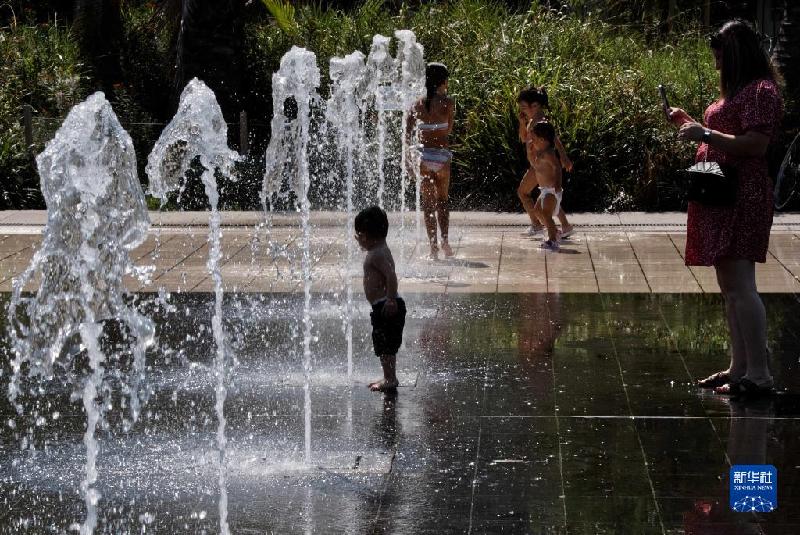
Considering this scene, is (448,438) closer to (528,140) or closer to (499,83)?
(528,140)

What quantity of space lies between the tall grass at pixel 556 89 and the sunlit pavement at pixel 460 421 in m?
4.84

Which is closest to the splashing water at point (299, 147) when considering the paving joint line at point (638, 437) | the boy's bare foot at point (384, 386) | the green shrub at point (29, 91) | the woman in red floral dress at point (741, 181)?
the boy's bare foot at point (384, 386)

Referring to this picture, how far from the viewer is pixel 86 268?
20.2 feet

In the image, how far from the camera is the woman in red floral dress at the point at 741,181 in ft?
22.3

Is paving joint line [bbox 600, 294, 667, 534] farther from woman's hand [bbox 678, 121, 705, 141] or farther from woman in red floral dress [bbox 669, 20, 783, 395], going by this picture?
woman's hand [bbox 678, 121, 705, 141]

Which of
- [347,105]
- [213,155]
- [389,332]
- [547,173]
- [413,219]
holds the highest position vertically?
[213,155]

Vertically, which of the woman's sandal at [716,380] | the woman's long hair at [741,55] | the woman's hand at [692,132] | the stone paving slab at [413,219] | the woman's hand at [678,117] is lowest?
the stone paving slab at [413,219]

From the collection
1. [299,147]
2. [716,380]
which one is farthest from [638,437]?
[299,147]

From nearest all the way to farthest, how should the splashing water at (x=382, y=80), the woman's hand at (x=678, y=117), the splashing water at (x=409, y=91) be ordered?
the woman's hand at (x=678, y=117), the splashing water at (x=409, y=91), the splashing water at (x=382, y=80)

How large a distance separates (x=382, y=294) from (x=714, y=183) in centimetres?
185

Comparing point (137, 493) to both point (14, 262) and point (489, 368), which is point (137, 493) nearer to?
point (489, 368)

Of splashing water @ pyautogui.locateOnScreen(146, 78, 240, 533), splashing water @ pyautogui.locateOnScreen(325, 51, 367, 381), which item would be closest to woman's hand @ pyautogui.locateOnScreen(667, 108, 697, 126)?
splashing water @ pyautogui.locateOnScreen(146, 78, 240, 533)

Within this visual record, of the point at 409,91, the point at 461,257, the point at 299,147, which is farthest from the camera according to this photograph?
the point at 409,91

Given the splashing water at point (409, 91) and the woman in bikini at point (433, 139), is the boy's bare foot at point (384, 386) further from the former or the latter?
the splashing water at point (409, 91)
